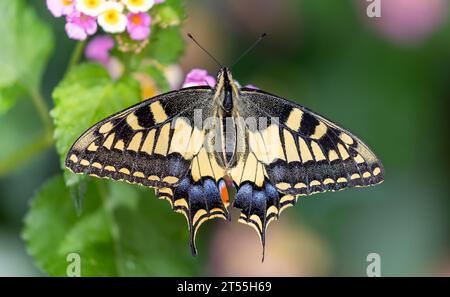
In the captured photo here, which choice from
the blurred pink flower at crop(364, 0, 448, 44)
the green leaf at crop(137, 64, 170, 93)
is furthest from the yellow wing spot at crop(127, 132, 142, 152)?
the blurred pink flower at crop(364, 0, 448, 44)

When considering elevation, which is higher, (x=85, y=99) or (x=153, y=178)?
(x=85, y=99)

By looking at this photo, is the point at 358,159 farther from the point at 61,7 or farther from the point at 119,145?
the point at 61,7

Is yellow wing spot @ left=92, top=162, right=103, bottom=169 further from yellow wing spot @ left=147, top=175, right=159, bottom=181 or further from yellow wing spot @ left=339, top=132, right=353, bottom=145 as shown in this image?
yellow wing spot @ left=339, top=132, right=353, bottom=145

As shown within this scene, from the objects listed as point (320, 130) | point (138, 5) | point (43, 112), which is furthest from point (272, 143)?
point (43, 112)

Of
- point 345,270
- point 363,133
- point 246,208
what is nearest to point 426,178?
point 363,133
